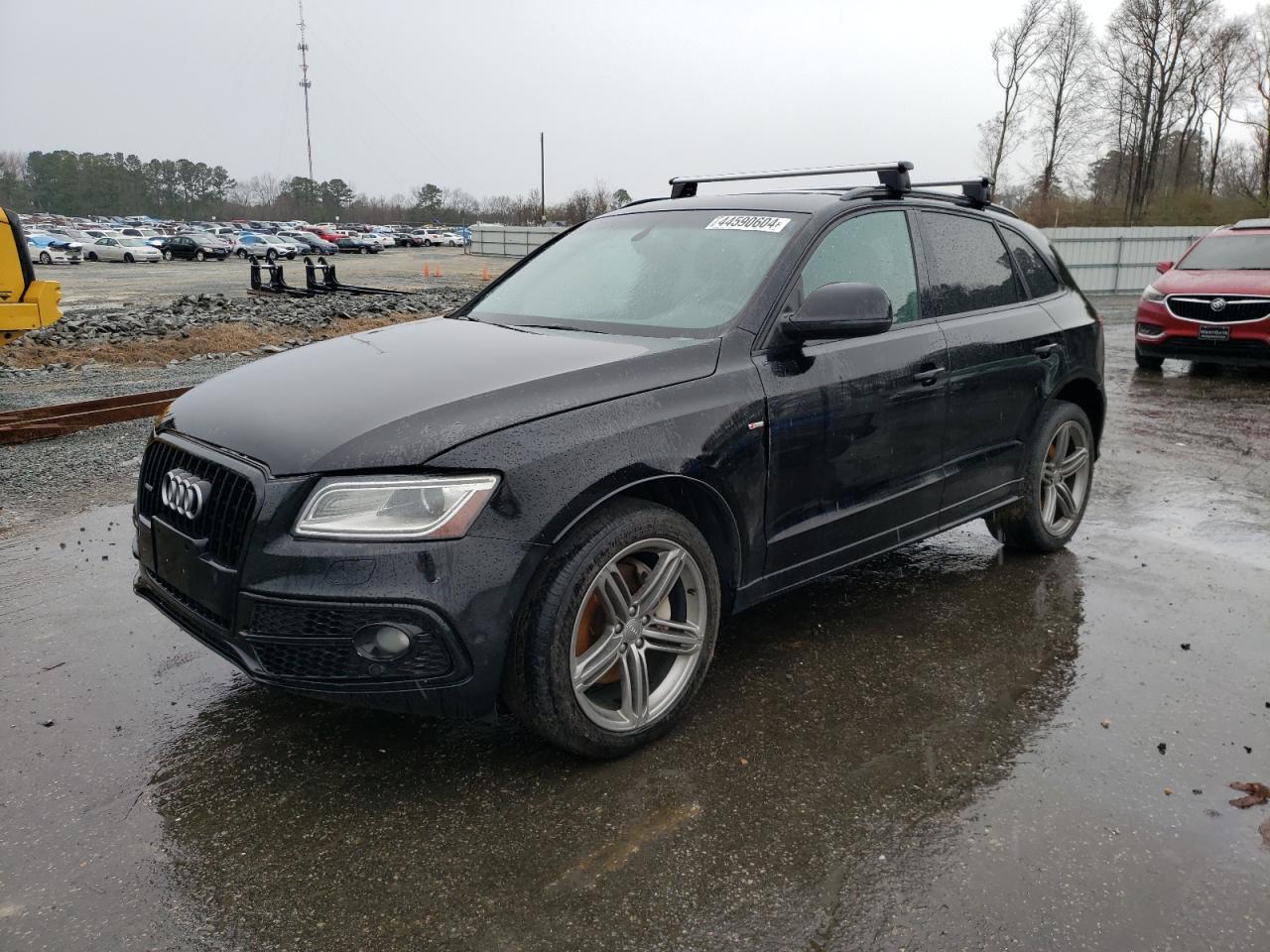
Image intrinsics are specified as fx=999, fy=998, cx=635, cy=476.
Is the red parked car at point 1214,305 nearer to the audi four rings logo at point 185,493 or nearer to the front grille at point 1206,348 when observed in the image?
the front grille at point 1206,348

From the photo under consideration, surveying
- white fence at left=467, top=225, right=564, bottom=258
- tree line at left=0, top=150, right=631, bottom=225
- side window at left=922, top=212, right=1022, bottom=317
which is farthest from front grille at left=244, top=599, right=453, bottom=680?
tree line at left=0, top=150, right=631, bottom=225

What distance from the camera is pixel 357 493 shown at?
2752mm

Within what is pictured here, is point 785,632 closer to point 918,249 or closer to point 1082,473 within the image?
point 918,249

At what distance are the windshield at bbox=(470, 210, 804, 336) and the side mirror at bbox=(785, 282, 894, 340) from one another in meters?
0.25

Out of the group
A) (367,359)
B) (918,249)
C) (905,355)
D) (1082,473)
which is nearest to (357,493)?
(367,359)

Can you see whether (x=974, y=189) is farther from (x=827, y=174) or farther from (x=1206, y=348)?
(x=1206, y=348)

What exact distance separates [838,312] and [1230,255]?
35.5ft

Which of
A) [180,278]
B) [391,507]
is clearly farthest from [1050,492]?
[180,278]

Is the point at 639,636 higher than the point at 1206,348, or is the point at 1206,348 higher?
the point at 1206,348

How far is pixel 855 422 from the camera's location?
3.79 metres

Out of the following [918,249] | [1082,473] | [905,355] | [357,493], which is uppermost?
[918,249]

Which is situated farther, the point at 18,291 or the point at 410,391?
the point at 18,291

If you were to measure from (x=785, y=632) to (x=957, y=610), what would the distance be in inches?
33.1

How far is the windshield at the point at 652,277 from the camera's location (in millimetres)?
3705
